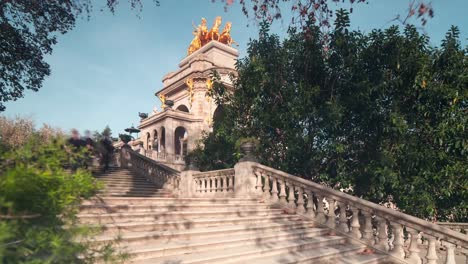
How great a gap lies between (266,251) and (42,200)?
14.2 feet

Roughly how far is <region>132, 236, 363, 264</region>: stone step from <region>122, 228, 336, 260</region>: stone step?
0.07 meters

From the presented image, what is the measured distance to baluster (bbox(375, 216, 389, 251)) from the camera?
6.58 metres

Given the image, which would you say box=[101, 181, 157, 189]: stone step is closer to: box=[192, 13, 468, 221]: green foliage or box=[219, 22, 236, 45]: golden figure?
box=[192, 13, 468, 221]: green foliage

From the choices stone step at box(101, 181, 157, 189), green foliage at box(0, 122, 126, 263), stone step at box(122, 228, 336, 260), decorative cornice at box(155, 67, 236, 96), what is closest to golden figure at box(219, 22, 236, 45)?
decorative cornice at box(155, 67, 236, 96)

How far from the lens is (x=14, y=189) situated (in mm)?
1704

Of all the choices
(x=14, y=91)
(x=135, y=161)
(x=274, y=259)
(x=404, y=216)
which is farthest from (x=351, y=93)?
(x=14, y=91)

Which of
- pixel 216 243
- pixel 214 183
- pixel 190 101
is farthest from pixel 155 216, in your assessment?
pixel 190 101

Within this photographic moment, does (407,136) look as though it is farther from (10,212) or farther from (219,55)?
(219,55)

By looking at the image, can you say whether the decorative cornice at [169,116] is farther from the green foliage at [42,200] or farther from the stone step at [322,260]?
the green foliage at [42,200]

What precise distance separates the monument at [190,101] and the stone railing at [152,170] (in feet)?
29.9

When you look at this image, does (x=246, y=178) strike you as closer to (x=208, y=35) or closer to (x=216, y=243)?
(x=216, y=243)

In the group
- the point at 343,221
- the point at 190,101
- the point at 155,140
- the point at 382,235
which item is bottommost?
the point at 382,235

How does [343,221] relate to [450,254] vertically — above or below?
above

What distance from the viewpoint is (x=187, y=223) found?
601 centimetres
